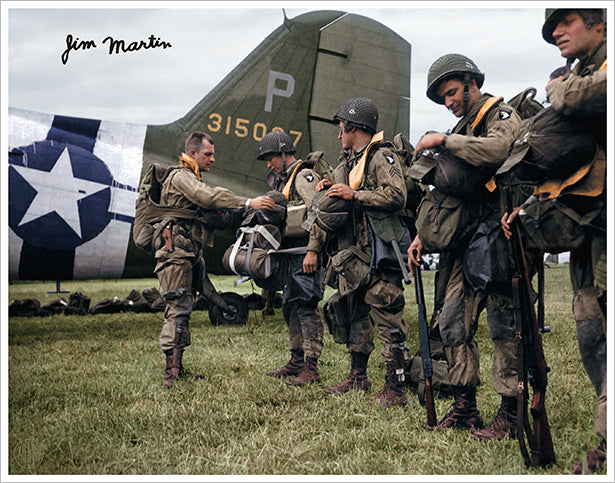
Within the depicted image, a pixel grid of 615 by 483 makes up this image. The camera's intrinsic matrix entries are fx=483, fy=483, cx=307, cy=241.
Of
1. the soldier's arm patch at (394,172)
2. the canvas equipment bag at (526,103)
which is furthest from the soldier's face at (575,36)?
the soldier's arm patch at (394,172)

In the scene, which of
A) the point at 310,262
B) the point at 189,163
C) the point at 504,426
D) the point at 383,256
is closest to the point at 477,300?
the point at 504,426

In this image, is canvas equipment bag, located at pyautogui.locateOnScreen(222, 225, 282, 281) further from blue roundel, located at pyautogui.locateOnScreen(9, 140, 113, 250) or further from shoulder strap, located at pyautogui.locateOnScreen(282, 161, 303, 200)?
blue roundel, located at pyautogui.locateOnScreen(9, 140, 113, 250)

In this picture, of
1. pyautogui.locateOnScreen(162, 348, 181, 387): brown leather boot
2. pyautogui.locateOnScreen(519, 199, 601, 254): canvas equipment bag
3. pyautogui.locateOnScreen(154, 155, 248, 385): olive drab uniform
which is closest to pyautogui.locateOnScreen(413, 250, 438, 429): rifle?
pyautogui.locateOnScreen(519, 199, 601, 254): canvas equipment bag

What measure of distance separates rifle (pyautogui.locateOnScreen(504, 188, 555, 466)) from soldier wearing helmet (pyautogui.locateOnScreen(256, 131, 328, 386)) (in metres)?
2.18

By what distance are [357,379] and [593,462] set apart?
82.2 inches

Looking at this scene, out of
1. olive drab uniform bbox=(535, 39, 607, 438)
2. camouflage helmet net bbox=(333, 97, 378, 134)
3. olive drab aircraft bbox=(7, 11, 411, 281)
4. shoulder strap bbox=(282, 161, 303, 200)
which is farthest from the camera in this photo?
olive drab aircraft bbox=(7, 11, 411, 281)

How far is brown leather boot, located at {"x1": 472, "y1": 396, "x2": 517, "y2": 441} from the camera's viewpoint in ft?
9.04

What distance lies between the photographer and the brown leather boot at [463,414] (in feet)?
9.80

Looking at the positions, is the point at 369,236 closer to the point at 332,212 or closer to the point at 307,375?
the point at 332,212

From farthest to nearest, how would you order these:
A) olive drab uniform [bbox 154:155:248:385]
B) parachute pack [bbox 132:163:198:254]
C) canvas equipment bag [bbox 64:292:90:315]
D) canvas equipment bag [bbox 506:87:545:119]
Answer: canvas equipment bag [bbox 64:292:90:315] < parachute pack [bbox 132:163:198:254] < olive drab uniform [bbox 154:155:248:385] < canvas equipment bag [bbox 506:87:545:119]

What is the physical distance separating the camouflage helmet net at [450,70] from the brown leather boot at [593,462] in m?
2.17

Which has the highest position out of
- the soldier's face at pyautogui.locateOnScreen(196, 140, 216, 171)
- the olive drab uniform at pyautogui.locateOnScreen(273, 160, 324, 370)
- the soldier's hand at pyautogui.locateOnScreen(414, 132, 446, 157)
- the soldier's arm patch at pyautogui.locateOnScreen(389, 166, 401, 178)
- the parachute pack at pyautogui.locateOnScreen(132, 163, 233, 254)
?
the soldier's face at pyautogui.locateOnScreen(196, 140, 216, 171)

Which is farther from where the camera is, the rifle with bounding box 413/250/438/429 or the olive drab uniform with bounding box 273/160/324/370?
the olive drab uniform with bounding box 273/160/324/370

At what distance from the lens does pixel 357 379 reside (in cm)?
406
